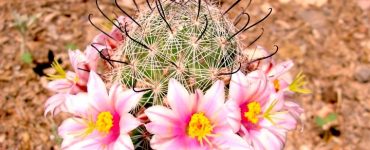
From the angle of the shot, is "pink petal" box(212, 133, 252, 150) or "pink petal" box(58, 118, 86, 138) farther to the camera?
"pink petal" box(58, 118, 86, 138)

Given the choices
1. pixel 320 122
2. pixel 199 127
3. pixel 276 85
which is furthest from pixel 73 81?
pixel 320 122

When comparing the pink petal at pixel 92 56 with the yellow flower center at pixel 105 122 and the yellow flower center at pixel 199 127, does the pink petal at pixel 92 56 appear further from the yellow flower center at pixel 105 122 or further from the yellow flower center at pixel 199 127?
the yellow flower center at pixel 199 127

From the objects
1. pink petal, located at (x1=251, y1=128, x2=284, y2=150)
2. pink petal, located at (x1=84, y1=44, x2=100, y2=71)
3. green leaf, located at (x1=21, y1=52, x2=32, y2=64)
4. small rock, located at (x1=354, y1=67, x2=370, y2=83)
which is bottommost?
small rock, located at (x1=354, y1=67, x2=370, y2=83)

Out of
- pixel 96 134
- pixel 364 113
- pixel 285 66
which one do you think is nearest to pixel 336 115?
pixel 364 113

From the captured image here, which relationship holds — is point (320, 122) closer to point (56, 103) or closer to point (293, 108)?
point (293, 108)

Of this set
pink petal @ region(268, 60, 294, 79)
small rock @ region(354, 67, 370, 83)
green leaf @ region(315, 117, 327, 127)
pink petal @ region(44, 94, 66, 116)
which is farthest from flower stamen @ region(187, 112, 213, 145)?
small rock @ region(354, 67, 370, 83)

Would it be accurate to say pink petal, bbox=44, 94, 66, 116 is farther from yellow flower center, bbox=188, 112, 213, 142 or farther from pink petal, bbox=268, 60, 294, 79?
pink petal, bbox=268, 60, 294, 79

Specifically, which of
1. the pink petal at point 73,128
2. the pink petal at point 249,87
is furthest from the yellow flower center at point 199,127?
the pink petal at point 73,128
